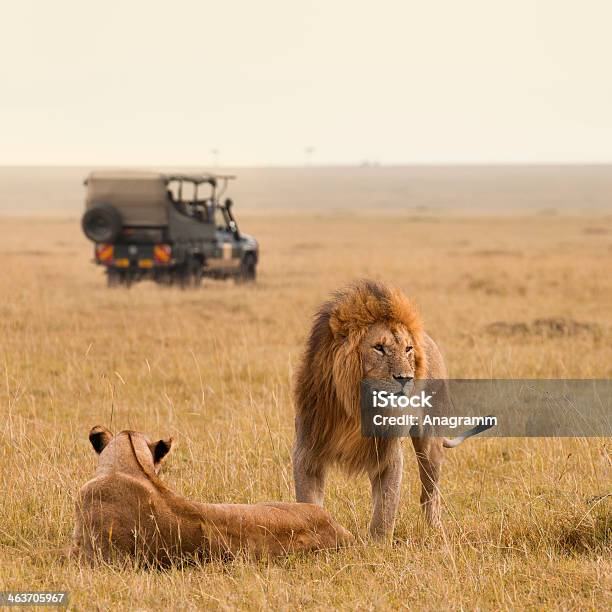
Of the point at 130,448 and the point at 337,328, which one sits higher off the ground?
the point at 337,328

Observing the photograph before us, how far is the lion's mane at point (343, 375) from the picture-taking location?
207 inches

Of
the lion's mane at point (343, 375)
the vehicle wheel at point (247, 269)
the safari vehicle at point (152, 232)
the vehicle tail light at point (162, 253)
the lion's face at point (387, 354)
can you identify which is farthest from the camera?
the vehicle wheel at point (247, 269)

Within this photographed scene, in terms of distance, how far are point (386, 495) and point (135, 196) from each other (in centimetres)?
1795

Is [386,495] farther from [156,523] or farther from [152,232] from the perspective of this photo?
[152,232]

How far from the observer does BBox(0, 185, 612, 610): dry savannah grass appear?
453cm

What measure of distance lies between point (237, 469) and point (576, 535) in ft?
7.27

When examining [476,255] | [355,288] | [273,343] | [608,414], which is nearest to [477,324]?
[273,343]

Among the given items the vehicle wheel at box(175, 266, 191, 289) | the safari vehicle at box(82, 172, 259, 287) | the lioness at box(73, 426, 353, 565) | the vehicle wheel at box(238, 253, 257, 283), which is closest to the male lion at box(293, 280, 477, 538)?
the lioness at box(73, 426, 353, 565)

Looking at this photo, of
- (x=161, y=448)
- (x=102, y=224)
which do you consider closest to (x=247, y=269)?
(x=102, y=224)

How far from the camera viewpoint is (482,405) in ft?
30.2

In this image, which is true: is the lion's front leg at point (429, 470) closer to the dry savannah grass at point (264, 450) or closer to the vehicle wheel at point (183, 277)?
Result: the dry savannah grass at point (264, 450)

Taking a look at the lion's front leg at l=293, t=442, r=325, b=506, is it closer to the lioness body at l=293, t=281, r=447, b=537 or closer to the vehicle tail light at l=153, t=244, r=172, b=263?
the lioness body at l=293, t=281, r=447, b=537

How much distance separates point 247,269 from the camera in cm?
2378

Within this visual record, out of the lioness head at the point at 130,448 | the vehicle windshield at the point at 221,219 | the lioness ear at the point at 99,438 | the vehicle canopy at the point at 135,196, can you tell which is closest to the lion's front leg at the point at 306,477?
the lioness head at the point at 130,448
